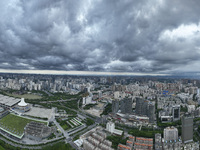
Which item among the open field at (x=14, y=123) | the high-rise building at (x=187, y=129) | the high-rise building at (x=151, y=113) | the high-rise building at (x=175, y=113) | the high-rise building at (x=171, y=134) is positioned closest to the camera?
the high-rise building at (x=187, y=129)

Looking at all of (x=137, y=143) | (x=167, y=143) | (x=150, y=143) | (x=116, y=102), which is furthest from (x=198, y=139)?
(x=116, y=102)

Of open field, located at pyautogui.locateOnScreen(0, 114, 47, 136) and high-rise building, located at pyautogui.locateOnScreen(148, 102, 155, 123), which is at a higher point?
high-rise building, located at pyautogui.locateOnScreen(148, 102, 155, 123)

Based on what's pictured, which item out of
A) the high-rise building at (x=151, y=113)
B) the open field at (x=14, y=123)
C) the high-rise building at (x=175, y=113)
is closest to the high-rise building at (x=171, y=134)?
the high-rise building at (x=151, y=113)

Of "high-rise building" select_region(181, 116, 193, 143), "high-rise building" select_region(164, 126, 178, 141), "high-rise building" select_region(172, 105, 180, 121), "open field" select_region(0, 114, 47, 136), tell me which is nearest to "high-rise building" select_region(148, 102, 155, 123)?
"high-rise building" select_region(172, 105, 180, 121)

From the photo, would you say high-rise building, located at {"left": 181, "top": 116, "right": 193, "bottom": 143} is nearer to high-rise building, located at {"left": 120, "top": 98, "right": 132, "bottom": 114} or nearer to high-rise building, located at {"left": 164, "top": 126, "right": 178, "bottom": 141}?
high-rise building, located at {"left": 164, "top": 126, "right": 178, "bottom": 141}

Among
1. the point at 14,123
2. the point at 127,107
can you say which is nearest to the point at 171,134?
the point at 127,107

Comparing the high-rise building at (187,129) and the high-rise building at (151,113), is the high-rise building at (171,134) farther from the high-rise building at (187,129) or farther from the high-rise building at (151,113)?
the high-rise building at (151,113)

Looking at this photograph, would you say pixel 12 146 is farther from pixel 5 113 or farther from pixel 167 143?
pixel 167 143

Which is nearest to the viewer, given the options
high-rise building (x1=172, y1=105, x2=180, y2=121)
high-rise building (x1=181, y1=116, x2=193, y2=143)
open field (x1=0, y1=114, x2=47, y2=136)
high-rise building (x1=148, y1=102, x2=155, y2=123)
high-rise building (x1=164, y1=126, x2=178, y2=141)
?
high-rise building (x1=181, y1=116, x2=193, y2=143)

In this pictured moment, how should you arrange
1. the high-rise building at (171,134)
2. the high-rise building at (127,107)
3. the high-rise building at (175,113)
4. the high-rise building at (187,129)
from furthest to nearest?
1. the high-rise building at (127,107)
2. the high-rise building at (175,113)
3. the high-rise building at (171,134)
4. the high-rise building at (187,129)
